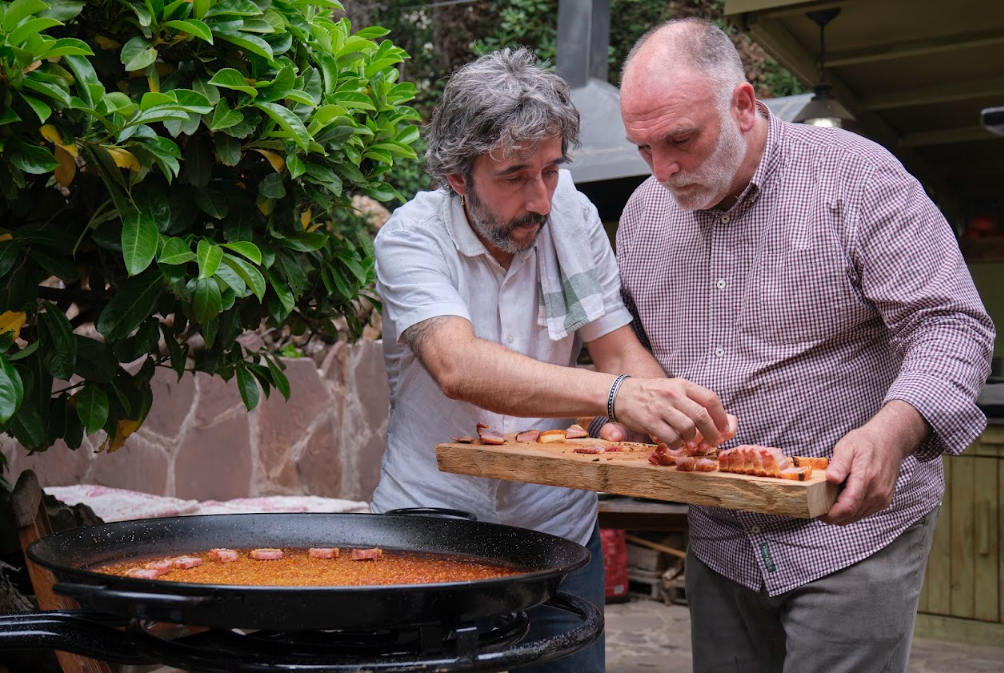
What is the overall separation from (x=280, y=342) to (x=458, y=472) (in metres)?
4.67

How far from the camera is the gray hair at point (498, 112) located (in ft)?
6.74

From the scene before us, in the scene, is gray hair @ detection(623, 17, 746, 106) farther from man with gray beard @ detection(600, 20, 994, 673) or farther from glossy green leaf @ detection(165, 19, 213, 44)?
glossy green leaf @ detection(165, 19, 213, 44)

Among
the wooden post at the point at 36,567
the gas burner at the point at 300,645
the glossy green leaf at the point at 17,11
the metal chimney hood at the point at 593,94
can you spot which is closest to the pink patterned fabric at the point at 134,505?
the wooden post at the point at 36,567

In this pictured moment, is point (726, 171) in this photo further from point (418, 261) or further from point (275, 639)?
point (275, 639)

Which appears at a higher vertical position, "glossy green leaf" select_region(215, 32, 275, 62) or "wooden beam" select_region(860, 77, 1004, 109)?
"wooden beam" select_region(860, 77, 1004, 109)

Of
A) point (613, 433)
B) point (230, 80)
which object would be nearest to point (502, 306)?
point (613, 433)

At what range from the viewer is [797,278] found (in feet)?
7.02

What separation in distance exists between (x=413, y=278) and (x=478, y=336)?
8.0 inches

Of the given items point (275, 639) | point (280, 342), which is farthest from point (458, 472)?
point (280, 342)

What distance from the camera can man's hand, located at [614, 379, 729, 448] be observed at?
188cm

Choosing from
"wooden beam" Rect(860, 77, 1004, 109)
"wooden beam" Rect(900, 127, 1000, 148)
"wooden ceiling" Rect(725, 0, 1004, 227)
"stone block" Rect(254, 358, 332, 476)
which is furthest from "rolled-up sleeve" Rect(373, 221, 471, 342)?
"wooden beam" Rect(900, 127, 1000, 148)

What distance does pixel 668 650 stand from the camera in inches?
209

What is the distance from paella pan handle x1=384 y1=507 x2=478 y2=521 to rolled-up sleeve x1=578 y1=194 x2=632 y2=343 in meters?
0.50

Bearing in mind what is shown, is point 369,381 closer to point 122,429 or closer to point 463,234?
point 122,429
